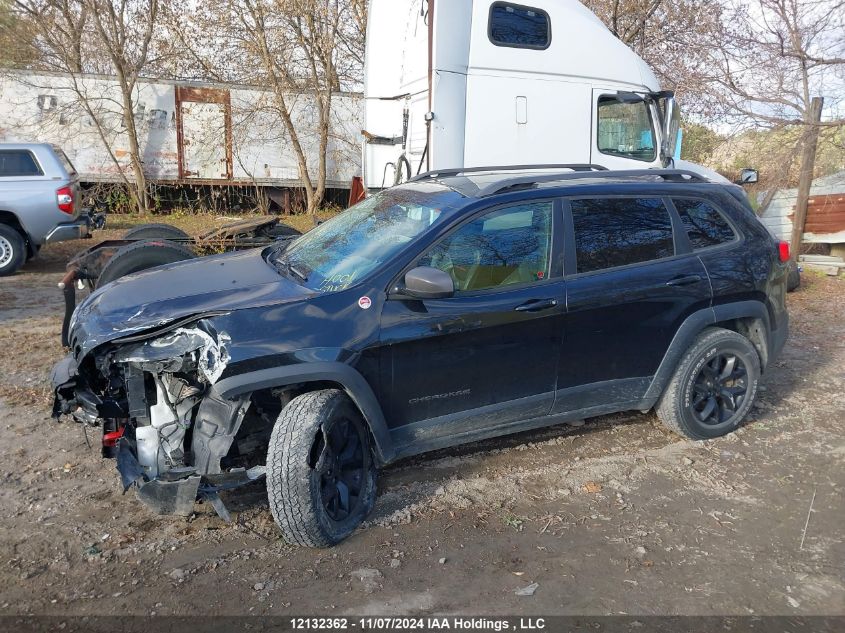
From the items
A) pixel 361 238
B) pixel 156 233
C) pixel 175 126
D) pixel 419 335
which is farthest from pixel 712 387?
pixel 175 126

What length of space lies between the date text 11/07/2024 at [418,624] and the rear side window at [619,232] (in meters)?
2.08

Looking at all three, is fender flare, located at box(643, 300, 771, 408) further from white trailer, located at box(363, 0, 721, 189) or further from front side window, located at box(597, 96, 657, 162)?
front side window, located at box(597, 96, 657, 162)

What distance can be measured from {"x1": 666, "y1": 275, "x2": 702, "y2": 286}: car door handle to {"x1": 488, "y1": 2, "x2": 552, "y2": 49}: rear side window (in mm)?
4342

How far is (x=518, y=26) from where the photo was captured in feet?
25.9

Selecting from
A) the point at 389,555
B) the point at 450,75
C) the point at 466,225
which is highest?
the point at 450,75

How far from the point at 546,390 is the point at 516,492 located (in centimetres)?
63

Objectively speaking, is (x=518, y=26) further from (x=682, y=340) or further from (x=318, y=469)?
(x=318, y=469)

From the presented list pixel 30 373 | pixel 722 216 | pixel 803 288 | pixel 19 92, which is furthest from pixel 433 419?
pixel 19 92

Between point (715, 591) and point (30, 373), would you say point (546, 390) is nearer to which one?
point (715, 591)

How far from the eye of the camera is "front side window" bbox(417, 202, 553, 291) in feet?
12.9

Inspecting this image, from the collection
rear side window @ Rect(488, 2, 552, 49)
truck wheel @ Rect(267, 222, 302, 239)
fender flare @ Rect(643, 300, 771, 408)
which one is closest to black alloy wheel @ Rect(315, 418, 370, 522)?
fender flare @ Rect(643, 300, 771, 408)

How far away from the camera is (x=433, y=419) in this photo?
3916 mm

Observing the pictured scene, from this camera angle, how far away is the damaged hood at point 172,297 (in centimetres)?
351

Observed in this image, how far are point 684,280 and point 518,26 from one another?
4.59 metres
